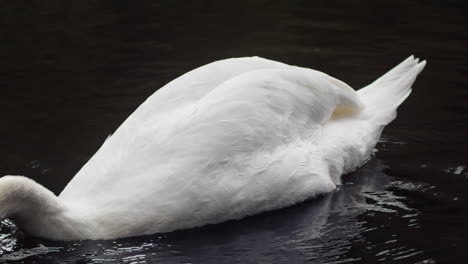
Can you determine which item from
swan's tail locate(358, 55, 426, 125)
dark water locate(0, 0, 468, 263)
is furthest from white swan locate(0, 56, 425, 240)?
swan's tail locate(358, 55, 426, 125)

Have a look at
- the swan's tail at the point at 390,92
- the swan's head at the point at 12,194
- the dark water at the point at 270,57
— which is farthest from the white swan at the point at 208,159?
the swan's tail at the point at 390,92

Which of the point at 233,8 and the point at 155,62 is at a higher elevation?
the point at 233,8

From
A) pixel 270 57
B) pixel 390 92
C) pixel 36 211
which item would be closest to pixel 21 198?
pixel 36 211

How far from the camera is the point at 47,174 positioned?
8555 millimetres

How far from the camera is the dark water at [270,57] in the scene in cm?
705

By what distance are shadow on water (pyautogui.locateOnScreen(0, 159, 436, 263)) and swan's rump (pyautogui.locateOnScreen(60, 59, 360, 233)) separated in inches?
4.2

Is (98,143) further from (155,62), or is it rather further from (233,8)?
(233,8)

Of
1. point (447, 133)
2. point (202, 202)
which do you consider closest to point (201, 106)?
point (202, 202)

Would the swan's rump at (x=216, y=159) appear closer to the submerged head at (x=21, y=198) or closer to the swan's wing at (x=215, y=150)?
the swan's wing at (x=215, y=150)

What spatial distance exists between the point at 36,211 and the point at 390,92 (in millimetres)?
3868

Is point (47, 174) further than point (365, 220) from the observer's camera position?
Yes

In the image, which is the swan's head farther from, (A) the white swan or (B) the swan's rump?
(B) the swan's rump

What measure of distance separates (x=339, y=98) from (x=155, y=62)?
4393mm

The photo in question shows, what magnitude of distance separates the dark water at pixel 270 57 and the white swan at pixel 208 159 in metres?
0.18
